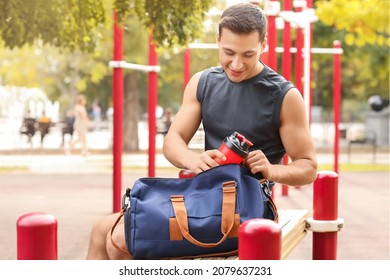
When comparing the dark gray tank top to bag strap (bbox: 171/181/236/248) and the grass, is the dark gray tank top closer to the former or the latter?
bag strap (bbox: 171/181/236/248)

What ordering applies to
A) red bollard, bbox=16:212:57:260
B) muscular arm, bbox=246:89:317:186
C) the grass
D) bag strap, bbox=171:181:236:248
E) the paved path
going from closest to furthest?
red bollard, bbox=16:212:57:260
bag strap, bbox=171:181:236:248
muscular arm, bbox=246:89:317:186
the paved path
the grass

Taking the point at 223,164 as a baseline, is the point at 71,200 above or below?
below

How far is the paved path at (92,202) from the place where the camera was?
6.91 meters

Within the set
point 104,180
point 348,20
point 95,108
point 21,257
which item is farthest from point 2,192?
point 95,108

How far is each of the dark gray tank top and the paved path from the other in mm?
3163

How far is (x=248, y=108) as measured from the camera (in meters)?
3.21

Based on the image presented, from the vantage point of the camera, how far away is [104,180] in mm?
13383

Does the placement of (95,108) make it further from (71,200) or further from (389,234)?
(389,234)

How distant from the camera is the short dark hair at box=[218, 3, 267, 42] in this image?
3.04m

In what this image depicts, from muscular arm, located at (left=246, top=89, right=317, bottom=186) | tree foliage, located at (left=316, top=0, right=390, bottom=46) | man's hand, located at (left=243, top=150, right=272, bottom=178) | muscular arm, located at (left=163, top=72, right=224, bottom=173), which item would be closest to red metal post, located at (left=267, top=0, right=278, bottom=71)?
muscular arm, located at (left=163, top=72, right=224, bottom=173)

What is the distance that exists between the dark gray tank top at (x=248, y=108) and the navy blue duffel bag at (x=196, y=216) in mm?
311

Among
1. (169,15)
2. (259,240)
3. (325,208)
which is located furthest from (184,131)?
(169,15)

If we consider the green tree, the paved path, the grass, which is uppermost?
the green tree

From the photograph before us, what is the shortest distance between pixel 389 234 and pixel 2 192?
5603 mm
